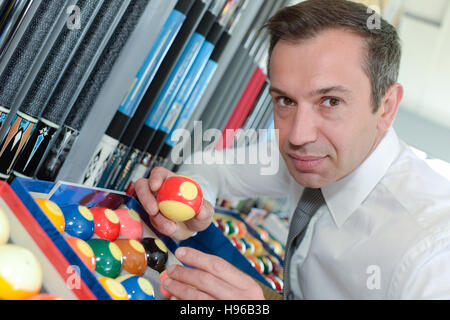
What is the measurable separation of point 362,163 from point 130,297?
891mm

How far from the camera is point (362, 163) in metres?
1.42

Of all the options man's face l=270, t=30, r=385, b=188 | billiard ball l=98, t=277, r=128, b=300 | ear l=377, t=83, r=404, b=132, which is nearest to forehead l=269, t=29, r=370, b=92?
man's face l=270, t=30, r=385, b=188

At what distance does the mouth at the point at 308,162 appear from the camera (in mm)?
1293

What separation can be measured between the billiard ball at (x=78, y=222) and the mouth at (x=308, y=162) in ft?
2.05

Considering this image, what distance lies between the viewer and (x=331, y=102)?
1.24 metres

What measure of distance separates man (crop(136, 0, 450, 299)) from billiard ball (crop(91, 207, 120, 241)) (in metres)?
0.11

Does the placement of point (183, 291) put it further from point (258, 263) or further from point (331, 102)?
point (258, 263)

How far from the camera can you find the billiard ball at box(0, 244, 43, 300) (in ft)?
2.14

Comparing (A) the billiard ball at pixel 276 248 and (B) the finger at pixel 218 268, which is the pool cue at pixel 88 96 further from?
(A) the billiard ball at pixel 276 248

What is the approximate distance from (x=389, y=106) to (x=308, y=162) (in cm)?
36

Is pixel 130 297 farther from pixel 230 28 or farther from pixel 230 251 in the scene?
Answer: pixel 230 28

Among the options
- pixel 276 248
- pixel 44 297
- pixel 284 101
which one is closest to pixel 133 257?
pixel 44 297

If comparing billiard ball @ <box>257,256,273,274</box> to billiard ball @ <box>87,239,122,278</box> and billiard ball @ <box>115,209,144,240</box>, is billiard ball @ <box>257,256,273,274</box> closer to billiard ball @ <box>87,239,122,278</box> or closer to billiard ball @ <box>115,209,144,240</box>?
billiard ball @ <box>115,209,144,240</box>
